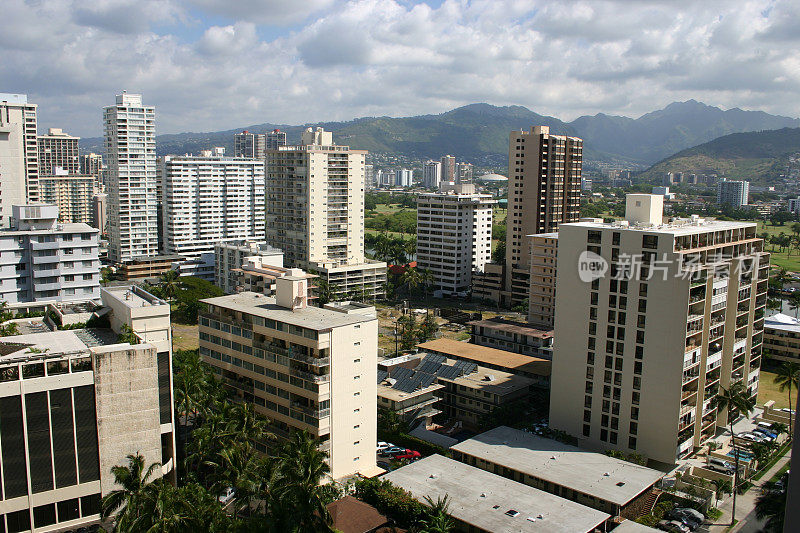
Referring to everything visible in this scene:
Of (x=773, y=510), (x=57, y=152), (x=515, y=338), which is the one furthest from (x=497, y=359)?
(x=57, y=152)

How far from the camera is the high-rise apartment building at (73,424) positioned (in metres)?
16.9

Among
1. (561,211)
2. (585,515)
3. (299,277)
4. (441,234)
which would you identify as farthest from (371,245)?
(585,515)

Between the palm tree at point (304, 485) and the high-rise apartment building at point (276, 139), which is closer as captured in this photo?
the palm tree at point (304, 485)

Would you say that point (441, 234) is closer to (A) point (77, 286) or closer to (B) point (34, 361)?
(A) point (77, 286)

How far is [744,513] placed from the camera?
23.8 m

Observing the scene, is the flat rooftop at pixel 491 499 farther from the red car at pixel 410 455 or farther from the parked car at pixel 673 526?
the parked car at pixel 673 526

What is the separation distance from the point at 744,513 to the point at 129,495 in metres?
21.1

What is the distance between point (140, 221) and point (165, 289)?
54.4ft

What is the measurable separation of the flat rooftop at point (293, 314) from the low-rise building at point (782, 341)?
30429 millimetres

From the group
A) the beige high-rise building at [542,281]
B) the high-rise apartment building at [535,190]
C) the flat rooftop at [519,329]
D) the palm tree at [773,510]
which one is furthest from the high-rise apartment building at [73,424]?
the high-rise apartment building at [535,190]

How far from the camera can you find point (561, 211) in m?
57.9

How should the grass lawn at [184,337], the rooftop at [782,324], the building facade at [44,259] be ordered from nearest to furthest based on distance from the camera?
the building facade at [44,259] < the rooftop at [782,324] < the grass lawn at [184,337]
